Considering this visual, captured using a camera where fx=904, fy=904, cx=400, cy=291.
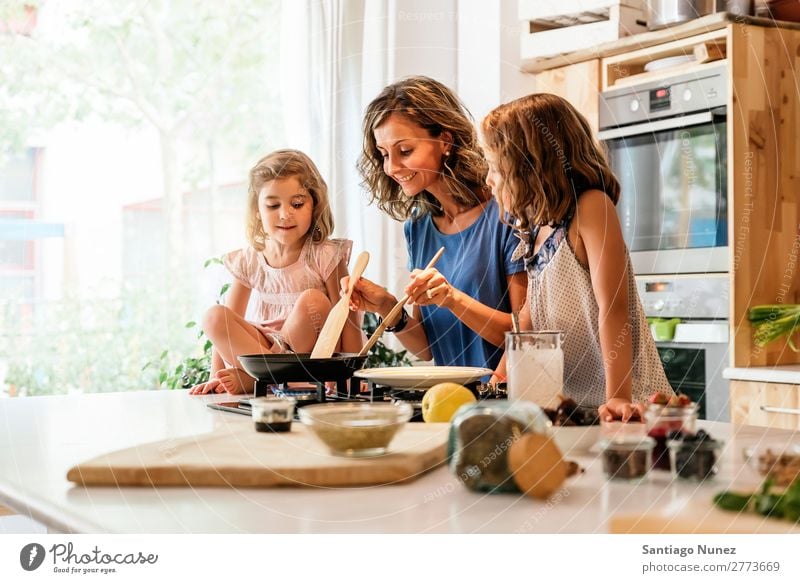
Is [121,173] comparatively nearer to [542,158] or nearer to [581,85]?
[581,85]

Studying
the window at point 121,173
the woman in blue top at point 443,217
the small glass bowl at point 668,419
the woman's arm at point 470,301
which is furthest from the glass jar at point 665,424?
the window at point 121,173

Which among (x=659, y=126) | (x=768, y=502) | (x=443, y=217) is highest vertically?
(x=659, y=126)

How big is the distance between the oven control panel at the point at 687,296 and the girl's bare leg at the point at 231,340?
0.97 meters

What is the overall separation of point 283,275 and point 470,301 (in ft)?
1.53

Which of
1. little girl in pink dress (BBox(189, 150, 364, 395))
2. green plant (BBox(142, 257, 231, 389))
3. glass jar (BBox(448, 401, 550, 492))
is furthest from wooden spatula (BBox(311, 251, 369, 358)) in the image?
green plant (BBox(142, 257, 231, 389))

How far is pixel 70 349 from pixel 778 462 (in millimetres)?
1912

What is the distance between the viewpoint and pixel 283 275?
163cm

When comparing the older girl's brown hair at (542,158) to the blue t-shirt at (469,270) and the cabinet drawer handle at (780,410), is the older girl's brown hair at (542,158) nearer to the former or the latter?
the blue t-shirt at (469,270)

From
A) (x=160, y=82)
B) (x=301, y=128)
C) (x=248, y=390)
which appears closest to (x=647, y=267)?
(x=301, y=128)

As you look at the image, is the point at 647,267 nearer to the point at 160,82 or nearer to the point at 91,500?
the point at 160,82

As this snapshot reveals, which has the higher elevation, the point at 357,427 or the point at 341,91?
→ the point at 341,91

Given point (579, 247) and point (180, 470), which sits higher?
point (579, 247)

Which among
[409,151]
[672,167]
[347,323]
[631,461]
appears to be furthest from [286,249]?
[631,461]
